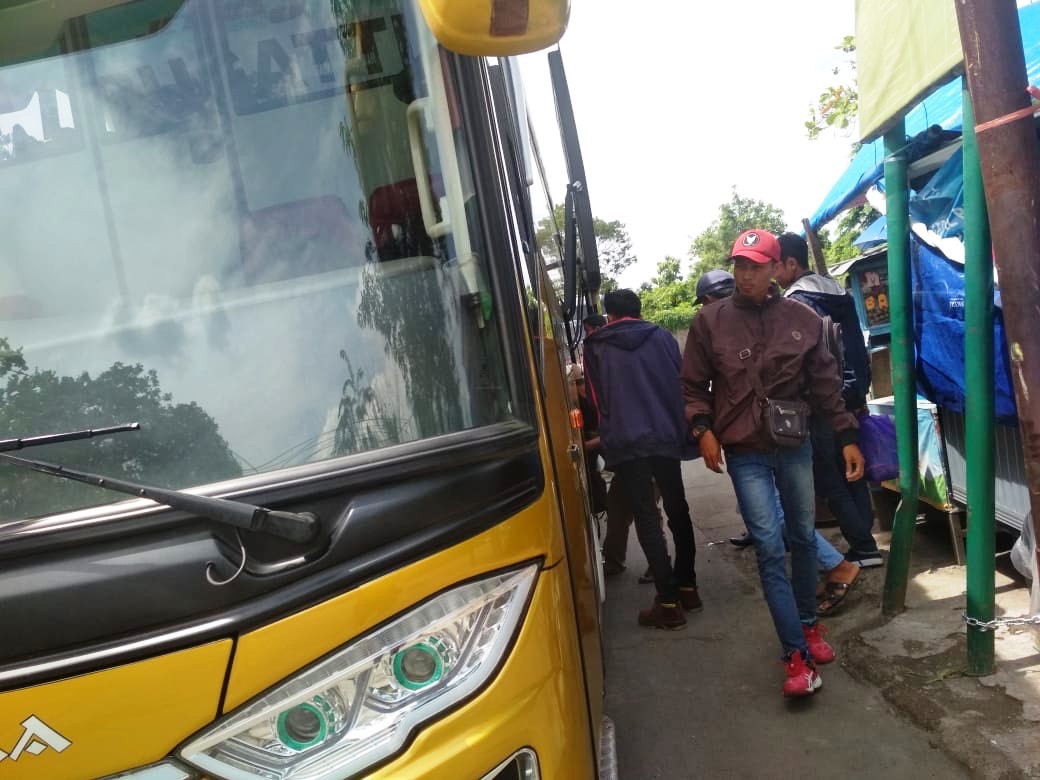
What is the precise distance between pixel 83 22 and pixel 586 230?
1.79 meters

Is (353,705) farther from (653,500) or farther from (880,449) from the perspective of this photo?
(880,449)

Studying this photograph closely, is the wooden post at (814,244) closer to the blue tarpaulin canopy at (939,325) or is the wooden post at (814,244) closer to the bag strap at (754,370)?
the blue tarpaulin canopy at (939,325)

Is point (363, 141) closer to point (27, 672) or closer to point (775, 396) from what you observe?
point (27, 672)

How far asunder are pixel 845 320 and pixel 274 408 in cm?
394

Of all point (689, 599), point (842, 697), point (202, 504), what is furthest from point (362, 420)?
point (689, 599)

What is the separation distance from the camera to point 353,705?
1.52m

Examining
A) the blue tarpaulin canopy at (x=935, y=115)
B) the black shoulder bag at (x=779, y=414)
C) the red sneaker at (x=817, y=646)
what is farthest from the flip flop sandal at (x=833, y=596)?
the blue tarpaulin canopy at (x=935, y=115)

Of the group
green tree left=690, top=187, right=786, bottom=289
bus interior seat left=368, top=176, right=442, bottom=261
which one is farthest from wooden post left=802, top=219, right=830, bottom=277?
green tree left=690, top=187, right=786, bottom=289

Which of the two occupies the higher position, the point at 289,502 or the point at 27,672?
the point at 289,502

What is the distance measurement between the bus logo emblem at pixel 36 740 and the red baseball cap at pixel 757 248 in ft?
9.51

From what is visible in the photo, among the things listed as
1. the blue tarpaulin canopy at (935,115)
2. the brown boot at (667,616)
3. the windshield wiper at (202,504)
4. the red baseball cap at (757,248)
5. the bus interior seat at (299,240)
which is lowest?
the brown boot at (667,616)

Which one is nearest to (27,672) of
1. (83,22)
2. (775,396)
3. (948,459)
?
(83,22)

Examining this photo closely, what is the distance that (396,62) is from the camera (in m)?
1.90

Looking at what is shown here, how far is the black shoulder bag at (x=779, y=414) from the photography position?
11.3 feet
